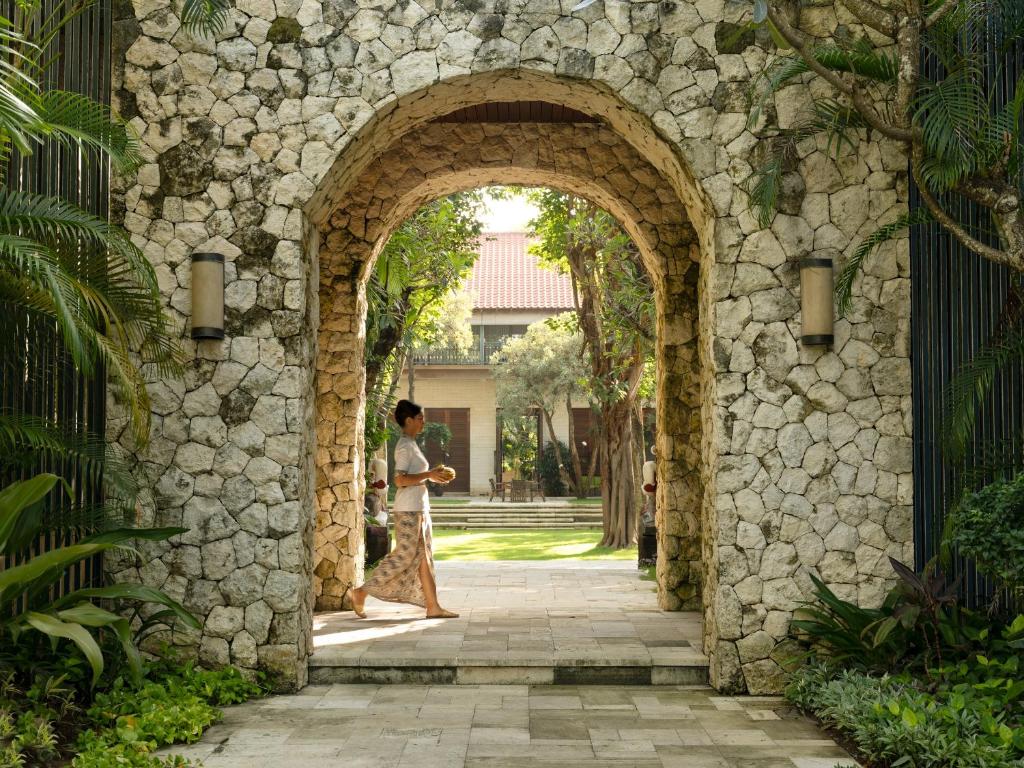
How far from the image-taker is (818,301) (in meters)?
6.26

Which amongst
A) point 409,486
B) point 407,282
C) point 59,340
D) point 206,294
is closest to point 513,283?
point 407,282

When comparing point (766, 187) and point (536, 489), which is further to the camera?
point (536, 489)

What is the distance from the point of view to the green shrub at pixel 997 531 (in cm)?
485

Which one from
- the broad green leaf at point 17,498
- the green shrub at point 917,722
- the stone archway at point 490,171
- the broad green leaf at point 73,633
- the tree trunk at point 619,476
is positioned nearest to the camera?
the green shrub at point 917,722

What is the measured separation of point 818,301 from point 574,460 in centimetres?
2245

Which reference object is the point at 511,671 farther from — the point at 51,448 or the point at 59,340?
the point at 59,340

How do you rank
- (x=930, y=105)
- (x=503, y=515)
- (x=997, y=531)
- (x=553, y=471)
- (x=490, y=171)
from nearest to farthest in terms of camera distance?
(x=997, y=531) < (x=930, y=105) < (x=490, y=171) < (x=503, y=515) < (x=553, y=471)

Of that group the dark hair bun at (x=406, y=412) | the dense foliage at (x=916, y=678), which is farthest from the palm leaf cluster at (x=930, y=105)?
the dark hair bun at (x=406, y=412)

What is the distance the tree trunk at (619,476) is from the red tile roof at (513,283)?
12635mm

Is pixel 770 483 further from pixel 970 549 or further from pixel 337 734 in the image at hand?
pixel 337 734

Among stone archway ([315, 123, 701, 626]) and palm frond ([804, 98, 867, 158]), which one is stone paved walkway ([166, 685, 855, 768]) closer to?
stone archway ([315, 123, 701, 626])

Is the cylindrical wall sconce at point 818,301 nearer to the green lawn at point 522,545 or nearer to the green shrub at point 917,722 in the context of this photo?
the green shrub at point 917,722

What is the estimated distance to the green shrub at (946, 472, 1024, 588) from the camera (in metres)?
4.85

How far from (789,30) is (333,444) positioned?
5032 mm
